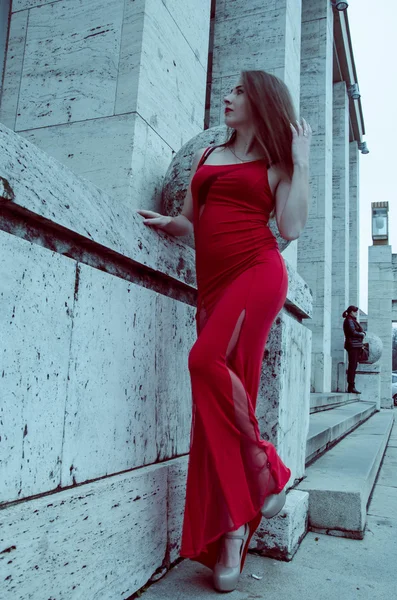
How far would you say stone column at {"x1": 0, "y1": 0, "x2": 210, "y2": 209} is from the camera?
3.10m

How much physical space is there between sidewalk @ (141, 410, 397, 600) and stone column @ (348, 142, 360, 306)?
14210 mm

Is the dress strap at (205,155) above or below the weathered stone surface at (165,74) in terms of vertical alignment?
below

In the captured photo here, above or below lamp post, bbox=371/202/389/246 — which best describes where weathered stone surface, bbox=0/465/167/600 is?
below

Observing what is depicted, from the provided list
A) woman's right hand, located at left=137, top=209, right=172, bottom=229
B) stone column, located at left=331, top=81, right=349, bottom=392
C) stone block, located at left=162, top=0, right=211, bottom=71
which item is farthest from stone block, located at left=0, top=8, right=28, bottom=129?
stone column, located at left=331, top=81, right=349, bottom=392

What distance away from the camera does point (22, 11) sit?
3531 mm

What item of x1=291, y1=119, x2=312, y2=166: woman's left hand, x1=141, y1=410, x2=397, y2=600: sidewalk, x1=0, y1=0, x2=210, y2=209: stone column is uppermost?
x1=0, y1=0, x2=210, y2=209: stone column

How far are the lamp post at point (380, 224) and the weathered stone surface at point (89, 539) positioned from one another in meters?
20.4

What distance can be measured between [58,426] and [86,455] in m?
0.20

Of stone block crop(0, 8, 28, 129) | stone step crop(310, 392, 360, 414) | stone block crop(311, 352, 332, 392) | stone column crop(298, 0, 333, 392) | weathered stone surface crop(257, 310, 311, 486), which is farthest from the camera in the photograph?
stone column crop(298, 0, 333, 392)

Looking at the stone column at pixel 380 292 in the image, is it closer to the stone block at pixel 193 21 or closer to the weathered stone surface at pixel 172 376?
the stone block at pixel 193 21

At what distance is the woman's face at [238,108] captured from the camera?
223cm

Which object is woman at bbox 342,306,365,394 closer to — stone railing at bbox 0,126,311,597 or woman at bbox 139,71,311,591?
stone railing at bbox 0,126,311,597

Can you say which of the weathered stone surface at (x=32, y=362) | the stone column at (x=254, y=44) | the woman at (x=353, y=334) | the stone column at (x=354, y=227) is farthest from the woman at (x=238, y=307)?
the stone column at (x=354, y=227)

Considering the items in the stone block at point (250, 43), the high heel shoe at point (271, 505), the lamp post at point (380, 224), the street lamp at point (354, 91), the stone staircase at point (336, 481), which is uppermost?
the street lamp at point (354, 91)
